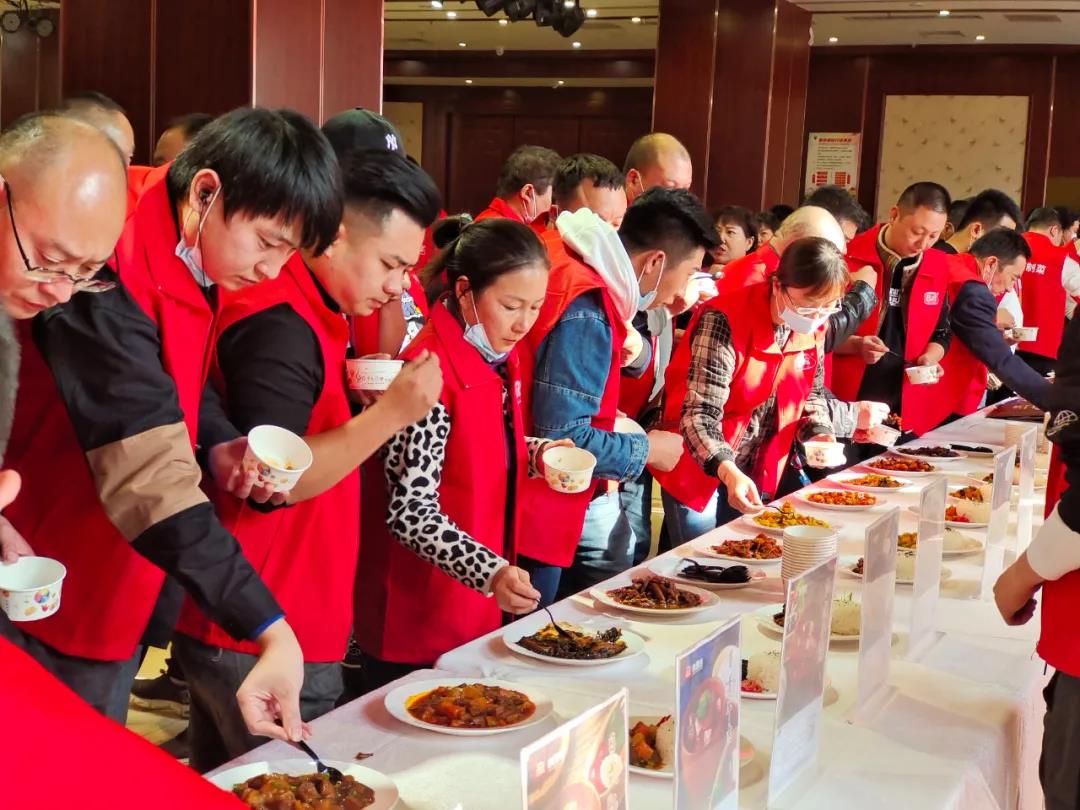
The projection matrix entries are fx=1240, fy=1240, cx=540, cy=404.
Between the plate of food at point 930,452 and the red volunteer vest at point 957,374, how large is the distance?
0.77 meters

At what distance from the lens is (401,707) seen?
1.57 metres

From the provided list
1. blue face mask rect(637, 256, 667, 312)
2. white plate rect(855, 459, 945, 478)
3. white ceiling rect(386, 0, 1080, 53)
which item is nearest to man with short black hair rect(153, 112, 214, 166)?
blue face mask rect(637, 256, 667, 312)

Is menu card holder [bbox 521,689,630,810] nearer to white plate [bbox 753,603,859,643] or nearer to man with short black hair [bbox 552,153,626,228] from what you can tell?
white plate [bbox 753,603,859,643]

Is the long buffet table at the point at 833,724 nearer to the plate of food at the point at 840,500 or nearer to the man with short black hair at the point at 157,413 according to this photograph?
the man with short black hair at the point at 157,413

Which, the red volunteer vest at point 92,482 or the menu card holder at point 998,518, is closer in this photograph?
the red volunteer vest at point 92,482

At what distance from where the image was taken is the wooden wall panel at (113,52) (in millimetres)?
4137

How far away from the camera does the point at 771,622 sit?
2.06 metres

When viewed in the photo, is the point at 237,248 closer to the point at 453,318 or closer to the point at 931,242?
the point at 453,318

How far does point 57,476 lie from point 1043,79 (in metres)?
11.2

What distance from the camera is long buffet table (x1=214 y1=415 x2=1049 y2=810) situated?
56.9 inches

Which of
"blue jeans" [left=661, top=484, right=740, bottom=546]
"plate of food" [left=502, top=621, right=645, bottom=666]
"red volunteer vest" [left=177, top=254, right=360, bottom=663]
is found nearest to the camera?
"red volunteer vest" [left=177, top=254, right=360, bottom=663]

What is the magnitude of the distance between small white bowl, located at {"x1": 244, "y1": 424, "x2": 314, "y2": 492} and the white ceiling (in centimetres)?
852

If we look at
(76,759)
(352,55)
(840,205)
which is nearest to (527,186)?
(352,55)

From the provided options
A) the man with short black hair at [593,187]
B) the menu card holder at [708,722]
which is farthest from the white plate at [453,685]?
the man with short black hair at [593,187]
